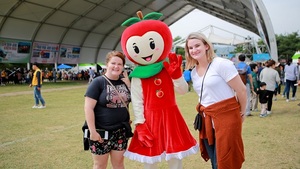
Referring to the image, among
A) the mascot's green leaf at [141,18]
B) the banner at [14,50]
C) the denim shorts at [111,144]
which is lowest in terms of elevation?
the denim shorts at [111,144]

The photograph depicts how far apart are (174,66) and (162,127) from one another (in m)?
0.63

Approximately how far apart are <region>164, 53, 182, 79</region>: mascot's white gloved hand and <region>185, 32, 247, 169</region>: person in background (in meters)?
0.18

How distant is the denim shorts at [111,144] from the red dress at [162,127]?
0.11 meters

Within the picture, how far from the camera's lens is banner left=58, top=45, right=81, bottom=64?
25.2m

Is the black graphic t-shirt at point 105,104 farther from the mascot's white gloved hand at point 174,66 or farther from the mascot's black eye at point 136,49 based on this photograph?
the mascot's white gloved hand at point 174,66

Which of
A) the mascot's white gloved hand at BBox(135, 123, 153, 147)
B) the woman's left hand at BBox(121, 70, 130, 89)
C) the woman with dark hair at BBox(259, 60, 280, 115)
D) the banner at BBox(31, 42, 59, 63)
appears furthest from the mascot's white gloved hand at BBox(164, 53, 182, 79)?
the banner at BBox(31, 42, 59, 63)

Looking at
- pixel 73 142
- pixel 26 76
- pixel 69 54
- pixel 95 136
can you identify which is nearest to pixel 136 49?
pixel 95 136

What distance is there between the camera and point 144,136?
2.54 m

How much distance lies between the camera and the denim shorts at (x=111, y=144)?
255cm

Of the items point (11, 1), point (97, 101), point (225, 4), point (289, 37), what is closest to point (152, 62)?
point (97, 101)

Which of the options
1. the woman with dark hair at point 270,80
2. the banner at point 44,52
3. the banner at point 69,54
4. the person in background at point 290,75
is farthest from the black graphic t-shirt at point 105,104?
the banner at point 69,54

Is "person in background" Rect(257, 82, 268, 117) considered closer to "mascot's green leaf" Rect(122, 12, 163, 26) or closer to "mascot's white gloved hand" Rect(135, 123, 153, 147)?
"mascot's green leaf" Rect(122, 12, 163, 26)

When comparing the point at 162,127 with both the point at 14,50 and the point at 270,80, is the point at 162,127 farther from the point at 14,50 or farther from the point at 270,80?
the point at 14,50

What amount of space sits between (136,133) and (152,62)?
0.78 m
